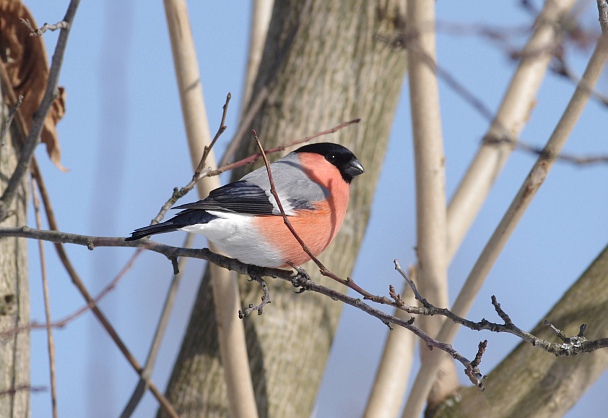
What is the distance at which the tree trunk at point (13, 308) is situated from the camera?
2756 millimetres

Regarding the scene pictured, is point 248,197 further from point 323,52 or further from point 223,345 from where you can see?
point 323,52

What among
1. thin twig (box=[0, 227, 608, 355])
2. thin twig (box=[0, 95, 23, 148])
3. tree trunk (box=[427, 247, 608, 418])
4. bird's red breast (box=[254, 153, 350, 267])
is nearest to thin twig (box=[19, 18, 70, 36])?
thin twig (box=[0, 95, 23, 148])

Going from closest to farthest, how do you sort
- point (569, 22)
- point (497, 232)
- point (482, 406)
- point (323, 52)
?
point (569, 22), point (497, 232), point (482, 406), point (323, 52)

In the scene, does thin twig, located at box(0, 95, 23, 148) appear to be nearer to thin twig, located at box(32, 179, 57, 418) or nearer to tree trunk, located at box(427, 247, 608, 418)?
thin twig, located at box(32, 179, 57, 418)

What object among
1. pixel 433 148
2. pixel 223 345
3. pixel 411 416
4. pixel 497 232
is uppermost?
pixel 433 148

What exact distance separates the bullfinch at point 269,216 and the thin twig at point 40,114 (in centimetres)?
50

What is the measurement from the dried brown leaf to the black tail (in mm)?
816

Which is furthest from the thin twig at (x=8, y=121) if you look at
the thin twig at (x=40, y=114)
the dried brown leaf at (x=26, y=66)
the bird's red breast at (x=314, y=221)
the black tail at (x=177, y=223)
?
the bird's red breast at (x=314, y=221)

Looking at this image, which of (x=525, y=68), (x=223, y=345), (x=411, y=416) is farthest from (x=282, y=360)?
(x=525, y=68)

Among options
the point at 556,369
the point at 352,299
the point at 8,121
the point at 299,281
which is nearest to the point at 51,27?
the point at 8,121

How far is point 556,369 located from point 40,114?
1955mm

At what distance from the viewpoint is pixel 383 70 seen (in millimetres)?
3742

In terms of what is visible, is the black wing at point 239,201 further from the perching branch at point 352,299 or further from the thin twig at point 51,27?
the thin twig at point 51,27

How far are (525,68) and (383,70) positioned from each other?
64cm
